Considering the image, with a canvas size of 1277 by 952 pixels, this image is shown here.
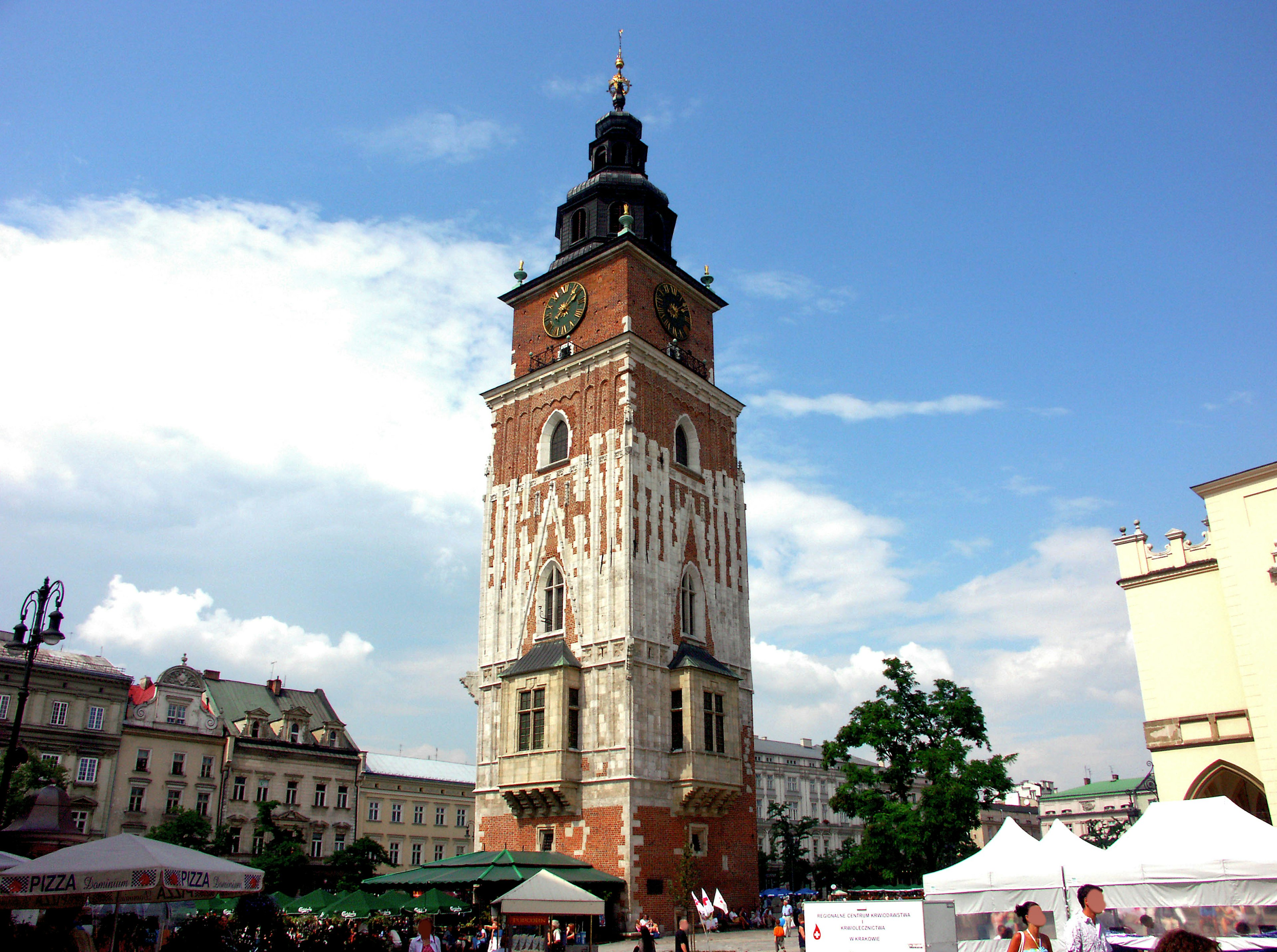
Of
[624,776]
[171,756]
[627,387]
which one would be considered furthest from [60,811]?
[171,756]

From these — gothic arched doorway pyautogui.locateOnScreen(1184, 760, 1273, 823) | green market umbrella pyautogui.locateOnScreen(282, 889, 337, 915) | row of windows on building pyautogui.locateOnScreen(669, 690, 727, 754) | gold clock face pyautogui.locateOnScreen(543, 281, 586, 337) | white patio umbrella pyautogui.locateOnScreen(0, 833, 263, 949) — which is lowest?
green market umbrella pyautogui.locateOnScreen(282, 889, 337, 915)

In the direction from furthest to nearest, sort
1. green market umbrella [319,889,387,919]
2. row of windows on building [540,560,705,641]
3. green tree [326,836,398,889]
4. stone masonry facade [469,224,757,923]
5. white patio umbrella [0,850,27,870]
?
green tree [326,836,398,889]
row of windows on building [540,560,705,641]
stone masonry facade [469,224,757,923]
green market umbrella [319,889,387,919]
white patio umbrella [0,850,27,870]

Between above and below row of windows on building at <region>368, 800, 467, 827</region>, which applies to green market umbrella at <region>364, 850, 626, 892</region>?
below

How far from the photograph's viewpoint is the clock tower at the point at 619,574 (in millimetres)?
32094

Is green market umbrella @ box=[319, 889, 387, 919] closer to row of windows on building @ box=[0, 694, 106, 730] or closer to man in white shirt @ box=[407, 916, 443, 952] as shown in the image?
man in white shirt @ box=[407, 916, 443, 952]

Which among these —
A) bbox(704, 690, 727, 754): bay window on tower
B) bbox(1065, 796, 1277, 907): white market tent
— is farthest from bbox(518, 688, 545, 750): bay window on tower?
bbox(1065, 796, 1277, 907): white market tent

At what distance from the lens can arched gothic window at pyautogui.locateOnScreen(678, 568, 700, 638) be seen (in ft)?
117

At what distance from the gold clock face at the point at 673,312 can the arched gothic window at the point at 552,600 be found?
432 inches

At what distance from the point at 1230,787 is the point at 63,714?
5163 cm

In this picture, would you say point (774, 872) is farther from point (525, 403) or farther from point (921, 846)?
point (525, 403)

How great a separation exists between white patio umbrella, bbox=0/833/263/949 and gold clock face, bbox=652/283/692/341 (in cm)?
2891

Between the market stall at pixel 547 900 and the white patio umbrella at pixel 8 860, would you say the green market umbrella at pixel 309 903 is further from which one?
the white patio umbrella at pixel 8 860

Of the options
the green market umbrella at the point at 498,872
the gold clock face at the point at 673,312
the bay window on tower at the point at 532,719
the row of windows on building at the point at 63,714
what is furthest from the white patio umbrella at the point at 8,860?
the row of windows on building at the point at 63,714

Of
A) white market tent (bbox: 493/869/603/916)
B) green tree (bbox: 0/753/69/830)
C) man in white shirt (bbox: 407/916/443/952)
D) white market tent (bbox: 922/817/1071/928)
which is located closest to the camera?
man in white shirt (bbox: 407/916/443/952)
